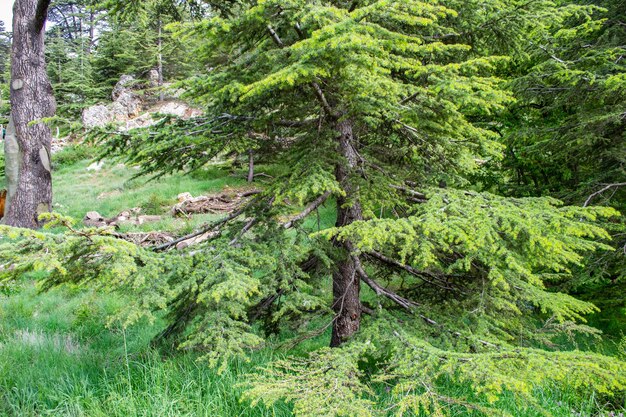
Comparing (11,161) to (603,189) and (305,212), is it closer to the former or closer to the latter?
(305,212)

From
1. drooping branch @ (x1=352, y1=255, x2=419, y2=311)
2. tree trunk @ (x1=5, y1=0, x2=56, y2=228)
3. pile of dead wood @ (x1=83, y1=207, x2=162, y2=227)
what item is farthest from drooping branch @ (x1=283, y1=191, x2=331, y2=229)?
pile of dead wood @ (x1=83, y1=207, x2=162, y2=227)

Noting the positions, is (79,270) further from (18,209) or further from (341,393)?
(18,209)

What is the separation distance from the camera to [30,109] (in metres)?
9.16

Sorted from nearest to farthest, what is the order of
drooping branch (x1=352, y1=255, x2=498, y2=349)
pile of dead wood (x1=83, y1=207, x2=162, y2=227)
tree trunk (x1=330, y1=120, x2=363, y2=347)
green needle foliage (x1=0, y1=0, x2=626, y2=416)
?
green needle foliage (x1=0, y1=0, x2=626, y2=416)
drooping branch (x1=352, y1=255, x2=498, y2=349)
tree trunk (x1=330, y1=120, x2=363, y2=347)
pile of dead wood (x1=83, y1=207, x2=162, y2=227)

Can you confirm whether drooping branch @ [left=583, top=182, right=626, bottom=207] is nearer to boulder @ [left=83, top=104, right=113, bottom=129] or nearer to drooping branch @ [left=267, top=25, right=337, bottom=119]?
drooping branch @ [left=267, top=25, right=337, bottom=119]

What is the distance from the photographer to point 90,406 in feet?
9.83

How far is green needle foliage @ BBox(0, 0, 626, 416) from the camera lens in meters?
2.34

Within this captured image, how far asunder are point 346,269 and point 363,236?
1.69 metres

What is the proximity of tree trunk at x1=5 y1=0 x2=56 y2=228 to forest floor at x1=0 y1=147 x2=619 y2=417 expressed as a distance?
2.92 meters

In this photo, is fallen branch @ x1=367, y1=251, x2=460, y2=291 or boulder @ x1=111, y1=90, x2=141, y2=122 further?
boulder @ x1=111, y1=90, x2=141, y2=122

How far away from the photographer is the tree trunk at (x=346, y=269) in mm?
3869

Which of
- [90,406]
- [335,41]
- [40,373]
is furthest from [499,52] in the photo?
[40,373]

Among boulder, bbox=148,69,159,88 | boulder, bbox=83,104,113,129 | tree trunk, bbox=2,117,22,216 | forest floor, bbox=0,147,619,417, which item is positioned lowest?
forest floor, bbox=0,147,619,417

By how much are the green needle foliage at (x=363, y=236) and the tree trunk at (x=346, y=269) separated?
2 cm
